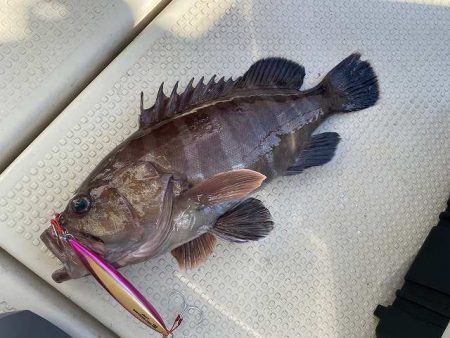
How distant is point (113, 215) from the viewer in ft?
4.19

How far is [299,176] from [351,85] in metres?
0.42

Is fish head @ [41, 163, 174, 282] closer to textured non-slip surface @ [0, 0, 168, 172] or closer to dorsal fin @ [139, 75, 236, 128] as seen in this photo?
dorsal fin @ [139, 75, 236, 128]

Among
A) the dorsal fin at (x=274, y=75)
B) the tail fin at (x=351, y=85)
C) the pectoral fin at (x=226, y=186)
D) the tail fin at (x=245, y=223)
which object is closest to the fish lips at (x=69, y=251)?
the pectoral fin at (x=226, y=186)

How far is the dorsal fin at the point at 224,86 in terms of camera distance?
4.74 feet

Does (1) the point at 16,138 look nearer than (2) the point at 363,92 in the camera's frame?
Yes

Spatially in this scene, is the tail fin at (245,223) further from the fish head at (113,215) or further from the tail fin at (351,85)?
the tail fin at (351,85)

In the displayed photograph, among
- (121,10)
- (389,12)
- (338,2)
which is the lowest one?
(389,12)

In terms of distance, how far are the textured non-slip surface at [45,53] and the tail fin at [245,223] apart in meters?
0.74

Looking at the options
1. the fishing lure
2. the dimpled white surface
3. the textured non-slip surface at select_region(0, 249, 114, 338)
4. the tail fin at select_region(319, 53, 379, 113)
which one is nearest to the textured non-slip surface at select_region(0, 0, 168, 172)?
the dimpled white surface

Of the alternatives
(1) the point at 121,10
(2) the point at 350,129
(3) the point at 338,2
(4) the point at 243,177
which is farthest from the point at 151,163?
(3) the point at 338,2

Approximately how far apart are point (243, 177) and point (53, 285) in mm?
736

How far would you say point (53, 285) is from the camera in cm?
150

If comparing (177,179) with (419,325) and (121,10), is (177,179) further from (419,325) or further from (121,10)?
(419,325)

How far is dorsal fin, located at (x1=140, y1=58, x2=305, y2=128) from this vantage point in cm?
145
